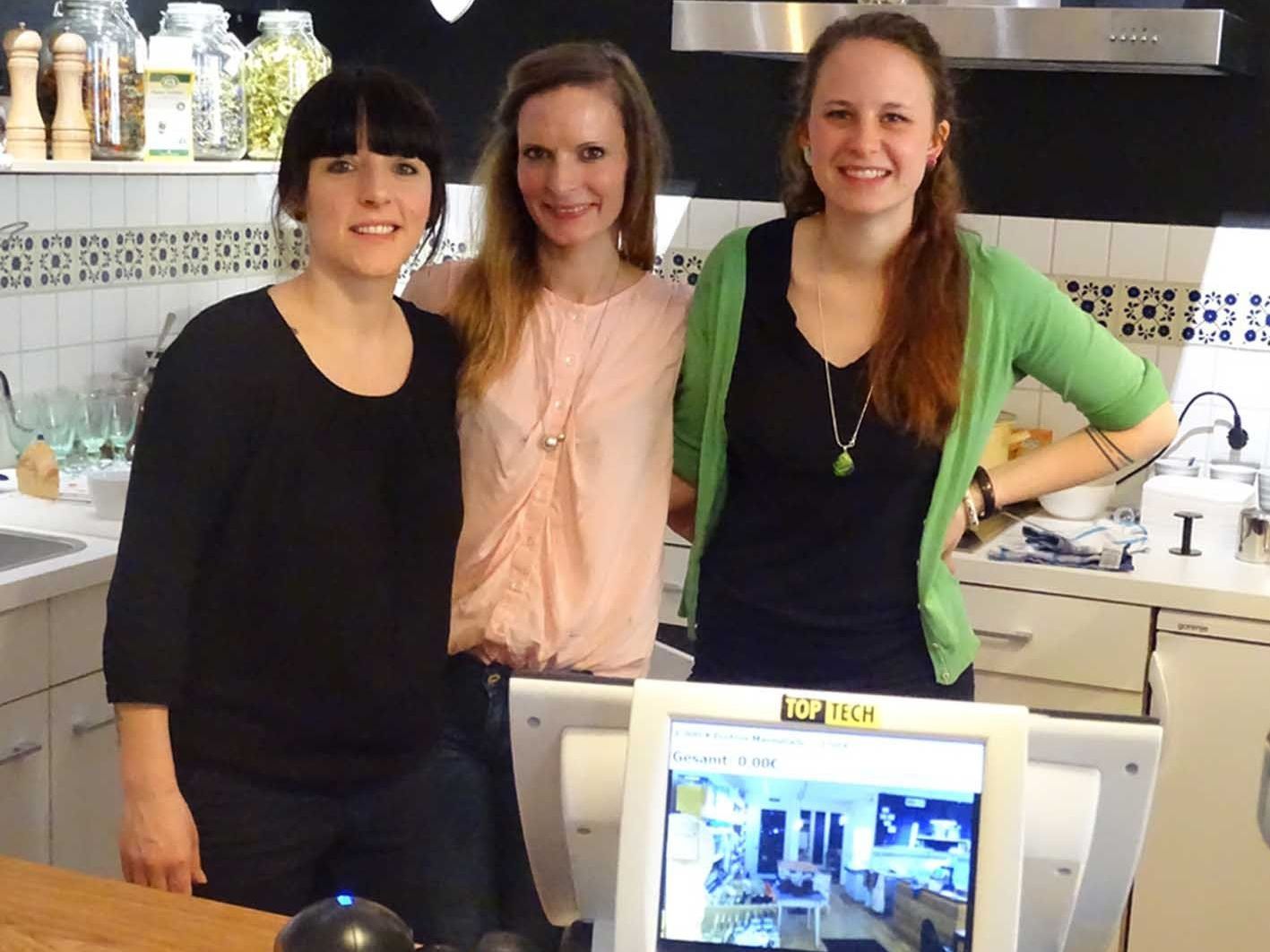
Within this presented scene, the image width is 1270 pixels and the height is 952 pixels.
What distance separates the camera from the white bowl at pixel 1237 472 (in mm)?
3316

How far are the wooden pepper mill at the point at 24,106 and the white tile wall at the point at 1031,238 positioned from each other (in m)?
1.96

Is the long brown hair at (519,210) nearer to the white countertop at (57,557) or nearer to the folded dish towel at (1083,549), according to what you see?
the white countertop at (57,557)

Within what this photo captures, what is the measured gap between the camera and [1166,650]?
2.86 meters

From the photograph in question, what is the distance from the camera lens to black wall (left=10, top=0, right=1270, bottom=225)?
3.31m

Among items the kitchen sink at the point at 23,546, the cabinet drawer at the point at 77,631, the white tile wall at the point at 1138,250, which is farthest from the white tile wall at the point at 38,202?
the white tile wall at the point at 1138,250

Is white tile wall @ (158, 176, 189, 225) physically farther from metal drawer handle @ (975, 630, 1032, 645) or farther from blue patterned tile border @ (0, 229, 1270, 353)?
metal drawer handle @ (975, 630, 1032, 645)

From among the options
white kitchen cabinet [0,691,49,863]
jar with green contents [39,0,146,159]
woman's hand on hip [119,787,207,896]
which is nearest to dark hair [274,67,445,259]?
woman's hand on hip [119,787,207,896]

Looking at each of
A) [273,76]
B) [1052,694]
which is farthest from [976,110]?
[273,76]

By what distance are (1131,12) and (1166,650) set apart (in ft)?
3.72

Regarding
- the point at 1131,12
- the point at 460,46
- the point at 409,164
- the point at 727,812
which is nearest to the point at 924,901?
the point at 727,812

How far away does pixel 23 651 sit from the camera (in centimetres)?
250

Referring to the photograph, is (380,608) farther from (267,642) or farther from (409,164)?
(409,164)

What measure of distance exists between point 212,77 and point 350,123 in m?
1.54

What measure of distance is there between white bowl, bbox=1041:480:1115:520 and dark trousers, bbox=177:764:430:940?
1.85 metres
